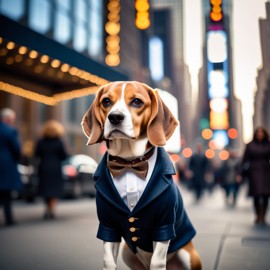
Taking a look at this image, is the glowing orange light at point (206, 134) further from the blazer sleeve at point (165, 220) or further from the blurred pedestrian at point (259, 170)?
the blazer sleeve at point (165, 220)

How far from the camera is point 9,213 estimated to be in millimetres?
6664

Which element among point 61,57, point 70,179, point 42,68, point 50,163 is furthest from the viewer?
point 70,179

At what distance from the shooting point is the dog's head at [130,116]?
2.46m

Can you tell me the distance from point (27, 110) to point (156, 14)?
8020 centimetres

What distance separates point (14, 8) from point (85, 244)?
66.7 feet

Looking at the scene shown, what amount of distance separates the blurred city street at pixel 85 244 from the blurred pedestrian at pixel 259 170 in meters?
0.42

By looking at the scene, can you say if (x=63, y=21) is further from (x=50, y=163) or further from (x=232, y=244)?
(x=232, y=244)

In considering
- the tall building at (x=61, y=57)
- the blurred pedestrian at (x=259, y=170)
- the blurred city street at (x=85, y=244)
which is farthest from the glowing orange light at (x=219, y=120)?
the blurred city street at (x=85, y=244)

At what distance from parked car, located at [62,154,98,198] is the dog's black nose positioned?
981cm

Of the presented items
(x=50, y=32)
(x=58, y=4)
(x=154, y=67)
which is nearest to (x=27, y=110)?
(x=50, y=32)

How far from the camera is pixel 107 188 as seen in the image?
2514 millimetres

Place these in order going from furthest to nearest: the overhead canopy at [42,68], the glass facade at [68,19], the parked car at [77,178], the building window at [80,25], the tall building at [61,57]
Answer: the building window at [80,25], the glass facade at [68,19], the parked car at [77,178], the tall building at [61,57], the overhead canopy at [42,68]

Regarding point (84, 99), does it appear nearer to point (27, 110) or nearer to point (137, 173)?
point (27, 110)

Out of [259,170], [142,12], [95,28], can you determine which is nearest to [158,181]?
[142,12]
